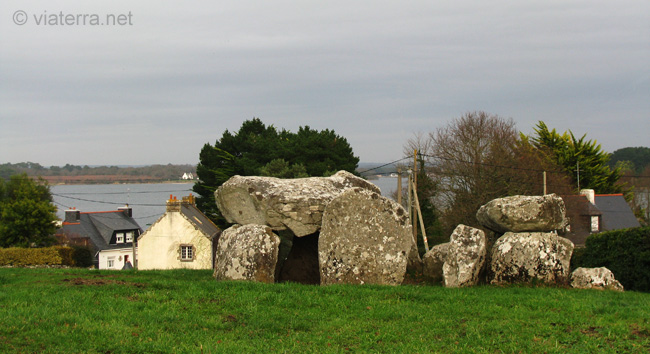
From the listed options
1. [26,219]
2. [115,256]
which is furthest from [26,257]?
[115,256]

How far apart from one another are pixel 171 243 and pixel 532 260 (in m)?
30.7

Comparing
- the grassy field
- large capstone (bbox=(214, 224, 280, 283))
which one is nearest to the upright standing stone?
the grassy field

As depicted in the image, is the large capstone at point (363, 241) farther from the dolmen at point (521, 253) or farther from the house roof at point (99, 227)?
the house roof at point (99, 227)

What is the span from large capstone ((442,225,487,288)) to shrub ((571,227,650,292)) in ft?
14.9

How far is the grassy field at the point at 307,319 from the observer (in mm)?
8656

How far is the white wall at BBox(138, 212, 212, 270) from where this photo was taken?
40406 millimetres

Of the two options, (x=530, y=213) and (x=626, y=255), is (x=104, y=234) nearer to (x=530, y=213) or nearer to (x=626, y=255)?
(x=530, y=213)

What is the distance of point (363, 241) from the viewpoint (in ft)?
47.8

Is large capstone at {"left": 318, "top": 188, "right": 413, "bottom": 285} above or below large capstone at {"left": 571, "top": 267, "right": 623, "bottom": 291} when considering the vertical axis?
above

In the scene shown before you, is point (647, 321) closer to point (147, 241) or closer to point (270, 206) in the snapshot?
point (270, 206)

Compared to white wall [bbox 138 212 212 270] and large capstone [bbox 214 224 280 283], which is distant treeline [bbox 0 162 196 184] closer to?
white wall [bbox 138 212 212 270]

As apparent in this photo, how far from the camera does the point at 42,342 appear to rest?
830 centimetres

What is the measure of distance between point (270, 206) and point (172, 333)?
704cm

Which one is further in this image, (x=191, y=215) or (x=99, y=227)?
(x=99, y=227)
